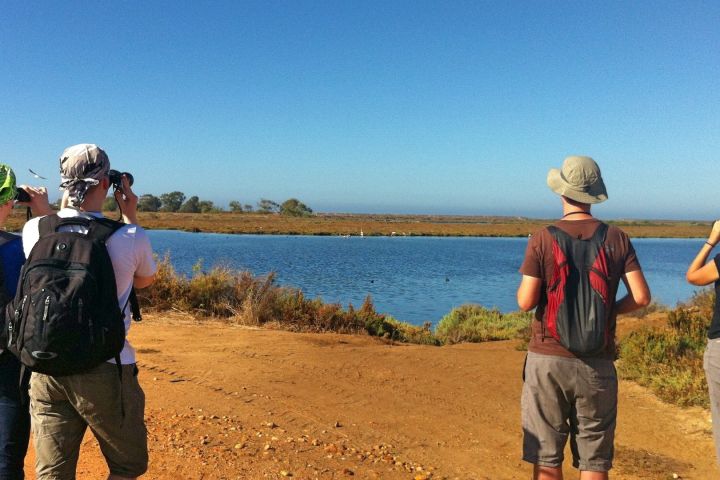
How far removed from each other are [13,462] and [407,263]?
1336 inches

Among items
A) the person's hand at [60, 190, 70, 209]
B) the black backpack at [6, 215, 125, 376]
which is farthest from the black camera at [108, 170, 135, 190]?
the black backpack at [6, 215, 125, 376]

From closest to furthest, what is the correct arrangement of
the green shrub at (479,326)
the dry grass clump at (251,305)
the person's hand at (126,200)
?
the person's hand at (126,200) → the dry grass clump at (251,305) → the green shrub at (479,326)

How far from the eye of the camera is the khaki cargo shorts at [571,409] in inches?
122

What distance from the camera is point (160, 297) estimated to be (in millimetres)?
11523

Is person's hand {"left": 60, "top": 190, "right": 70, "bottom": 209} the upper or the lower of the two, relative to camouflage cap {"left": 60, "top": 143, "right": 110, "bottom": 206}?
lower

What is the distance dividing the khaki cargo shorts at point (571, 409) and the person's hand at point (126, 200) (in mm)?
2214

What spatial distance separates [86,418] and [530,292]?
2.21 metres

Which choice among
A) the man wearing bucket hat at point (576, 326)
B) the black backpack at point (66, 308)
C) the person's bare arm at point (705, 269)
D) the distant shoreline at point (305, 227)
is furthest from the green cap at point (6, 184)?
the distant shoreline at point (305, 227)

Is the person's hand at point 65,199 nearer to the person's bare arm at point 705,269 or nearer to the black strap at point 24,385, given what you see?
the black strap at point 24,385

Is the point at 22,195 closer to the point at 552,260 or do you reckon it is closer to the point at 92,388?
the point at 92,388

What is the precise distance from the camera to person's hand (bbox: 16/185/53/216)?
2.96 meters

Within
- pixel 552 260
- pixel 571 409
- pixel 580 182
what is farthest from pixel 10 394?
pixel 580 182

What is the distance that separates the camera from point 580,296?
3.04 meters

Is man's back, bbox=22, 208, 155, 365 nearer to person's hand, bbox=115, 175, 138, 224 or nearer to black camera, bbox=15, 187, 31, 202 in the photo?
person's hand, bbox=115, 175, 138, 224
